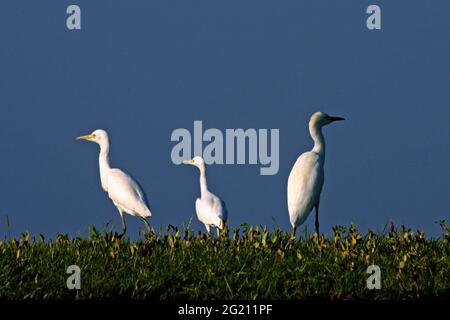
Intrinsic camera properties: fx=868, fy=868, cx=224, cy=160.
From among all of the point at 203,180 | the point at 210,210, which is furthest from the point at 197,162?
the point at 210,210

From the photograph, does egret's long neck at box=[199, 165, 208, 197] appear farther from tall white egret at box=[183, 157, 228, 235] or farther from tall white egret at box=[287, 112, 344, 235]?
tall white egret at box=[287, 112, 344, 235]

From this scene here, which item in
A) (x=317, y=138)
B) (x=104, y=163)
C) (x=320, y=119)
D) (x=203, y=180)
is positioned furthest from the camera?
(x=203, y=180)

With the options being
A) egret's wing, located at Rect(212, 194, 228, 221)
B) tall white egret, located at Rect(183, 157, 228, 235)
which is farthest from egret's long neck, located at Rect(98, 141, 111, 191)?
egret's wing, located at Rect(212, 194, 228, 221)

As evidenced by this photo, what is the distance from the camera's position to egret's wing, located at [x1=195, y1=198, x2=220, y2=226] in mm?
14969

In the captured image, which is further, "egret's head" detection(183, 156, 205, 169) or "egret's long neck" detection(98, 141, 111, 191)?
"egret's head" detection(183, 156, 205, 169)

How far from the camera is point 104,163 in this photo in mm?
16609

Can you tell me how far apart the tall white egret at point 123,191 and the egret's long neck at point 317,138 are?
10.3 feet

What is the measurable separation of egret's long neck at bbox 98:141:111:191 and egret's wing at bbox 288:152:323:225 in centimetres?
456

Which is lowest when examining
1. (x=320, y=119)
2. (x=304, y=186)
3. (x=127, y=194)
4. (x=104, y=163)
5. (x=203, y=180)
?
(x=127, y=194)

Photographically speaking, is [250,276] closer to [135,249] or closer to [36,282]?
[135,249]

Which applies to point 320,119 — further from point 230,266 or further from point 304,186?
Answer: point 230,266

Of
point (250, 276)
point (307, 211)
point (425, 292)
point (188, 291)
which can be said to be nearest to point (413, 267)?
point (425, 292)

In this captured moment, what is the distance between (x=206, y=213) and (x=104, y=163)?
2.67m
